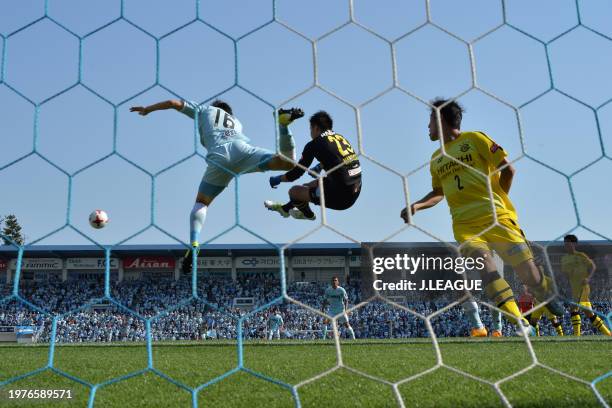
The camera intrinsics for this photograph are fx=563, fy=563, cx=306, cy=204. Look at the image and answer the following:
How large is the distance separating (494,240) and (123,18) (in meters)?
2.42

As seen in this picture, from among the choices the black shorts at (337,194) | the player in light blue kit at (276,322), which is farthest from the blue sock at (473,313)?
the player in light blue kit at (276,322)

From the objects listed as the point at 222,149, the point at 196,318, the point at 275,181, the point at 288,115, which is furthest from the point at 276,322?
the point at 222,149

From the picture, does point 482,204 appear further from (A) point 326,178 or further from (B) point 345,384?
(B) point 345,384

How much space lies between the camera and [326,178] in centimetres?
398

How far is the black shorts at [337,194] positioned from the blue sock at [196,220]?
825 millimetres

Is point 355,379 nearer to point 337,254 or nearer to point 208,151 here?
point 208,151

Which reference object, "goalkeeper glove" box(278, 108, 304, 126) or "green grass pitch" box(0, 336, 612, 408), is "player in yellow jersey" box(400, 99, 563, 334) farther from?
"goalkeeper glove" box(278, 108, 304, 126)

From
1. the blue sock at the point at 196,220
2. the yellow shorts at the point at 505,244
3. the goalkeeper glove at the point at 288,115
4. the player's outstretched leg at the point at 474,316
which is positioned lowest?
the player's outstretched leg at the point at 474,316

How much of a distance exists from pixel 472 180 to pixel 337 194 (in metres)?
0.89

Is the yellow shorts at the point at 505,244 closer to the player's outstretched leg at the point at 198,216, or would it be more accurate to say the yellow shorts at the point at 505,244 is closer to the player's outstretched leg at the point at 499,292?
the player's outstretched leg at the point at 499,292

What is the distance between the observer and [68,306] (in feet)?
68.3

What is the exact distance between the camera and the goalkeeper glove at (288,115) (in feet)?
10.7

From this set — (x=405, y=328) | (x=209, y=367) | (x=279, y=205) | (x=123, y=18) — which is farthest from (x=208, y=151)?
(x=405, y=328)

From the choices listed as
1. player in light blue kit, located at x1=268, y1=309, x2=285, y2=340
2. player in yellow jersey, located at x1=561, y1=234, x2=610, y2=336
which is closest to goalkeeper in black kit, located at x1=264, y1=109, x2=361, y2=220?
player in yellow jersey, located at x1=561, y1=234, x2=610, y2=336
